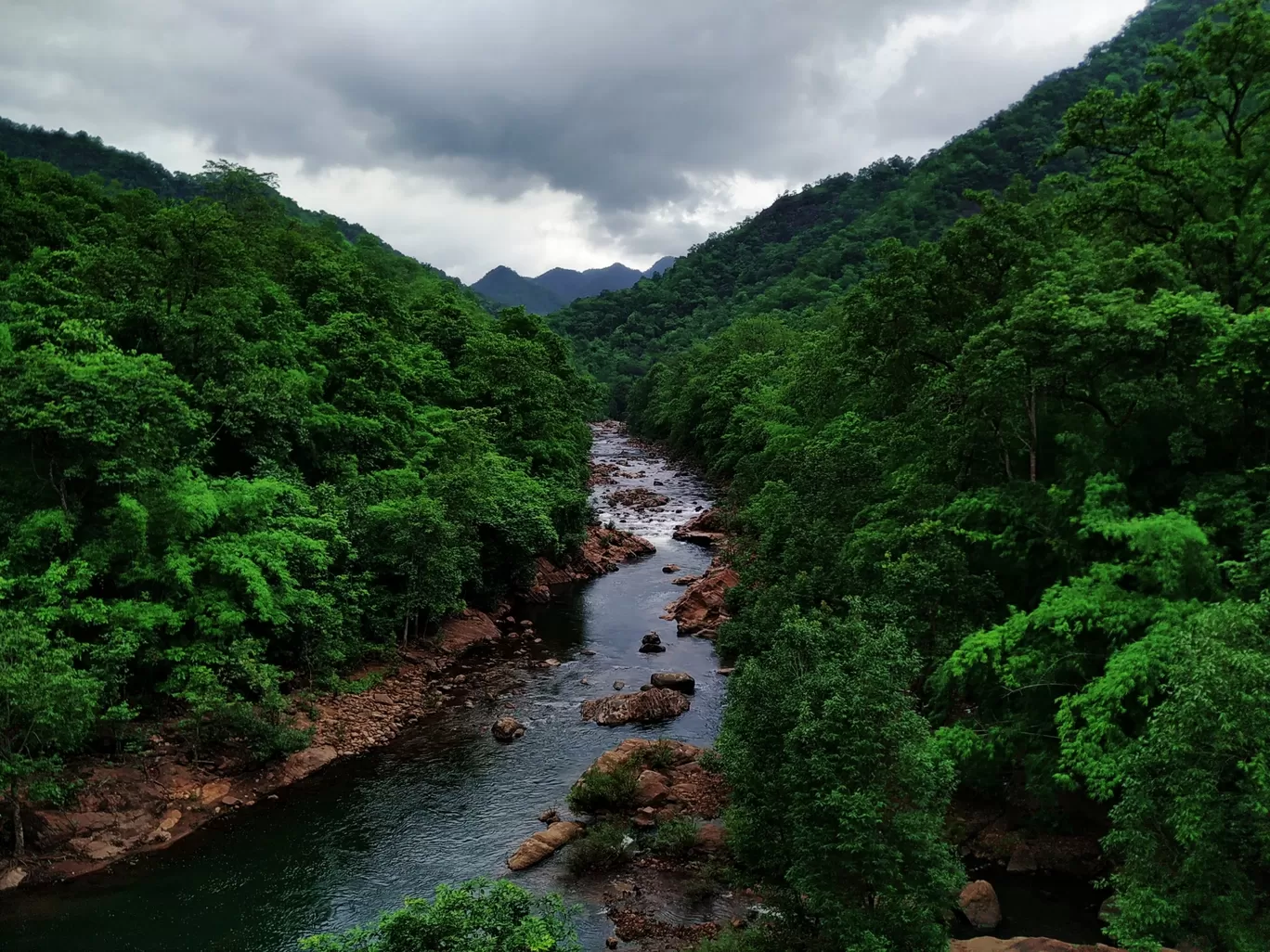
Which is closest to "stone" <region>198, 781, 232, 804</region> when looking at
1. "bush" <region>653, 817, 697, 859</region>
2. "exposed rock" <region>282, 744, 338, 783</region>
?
"exposed rock" <region>282, 744, 338, 783</region>

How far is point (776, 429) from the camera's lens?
43844 millimetres

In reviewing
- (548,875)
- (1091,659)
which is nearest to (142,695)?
(548,875)

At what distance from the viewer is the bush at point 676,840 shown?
1938 cm

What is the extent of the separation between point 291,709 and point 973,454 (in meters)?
22.8

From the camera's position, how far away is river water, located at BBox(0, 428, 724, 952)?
16.6 meters

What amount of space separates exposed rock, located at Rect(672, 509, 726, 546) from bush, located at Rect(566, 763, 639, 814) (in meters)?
30.1

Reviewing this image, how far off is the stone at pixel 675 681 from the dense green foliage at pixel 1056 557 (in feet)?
8.60

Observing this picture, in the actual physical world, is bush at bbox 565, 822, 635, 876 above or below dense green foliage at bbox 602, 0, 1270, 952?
below

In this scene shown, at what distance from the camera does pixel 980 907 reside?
54.0ft

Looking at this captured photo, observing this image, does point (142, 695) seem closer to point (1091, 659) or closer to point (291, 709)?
point (291, 709)

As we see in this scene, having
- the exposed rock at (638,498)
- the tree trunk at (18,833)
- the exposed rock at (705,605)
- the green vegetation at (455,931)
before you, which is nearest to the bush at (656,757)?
the exposed rock at (705,605)

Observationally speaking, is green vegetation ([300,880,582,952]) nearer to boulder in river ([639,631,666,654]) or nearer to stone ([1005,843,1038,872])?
stone ([1005,843,1038,872])


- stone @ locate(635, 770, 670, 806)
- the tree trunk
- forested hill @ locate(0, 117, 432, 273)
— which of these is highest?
forested hill @ locate(0, 117, 432, 273)

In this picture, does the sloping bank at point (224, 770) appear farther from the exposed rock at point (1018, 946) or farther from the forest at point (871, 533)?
the exposed rock at point (1018, 946)
